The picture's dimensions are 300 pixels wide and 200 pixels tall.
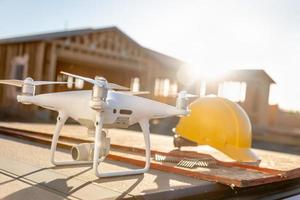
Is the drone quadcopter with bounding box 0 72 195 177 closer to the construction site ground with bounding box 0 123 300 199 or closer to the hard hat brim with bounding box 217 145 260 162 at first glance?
the construction site ground with bounding box 0 123 300 199

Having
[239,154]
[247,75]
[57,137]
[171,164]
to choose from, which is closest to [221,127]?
[239,154]

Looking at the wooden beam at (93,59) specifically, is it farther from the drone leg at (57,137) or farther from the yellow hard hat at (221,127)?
the drone leg at (57,137)

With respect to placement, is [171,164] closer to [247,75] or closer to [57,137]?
[57,137]

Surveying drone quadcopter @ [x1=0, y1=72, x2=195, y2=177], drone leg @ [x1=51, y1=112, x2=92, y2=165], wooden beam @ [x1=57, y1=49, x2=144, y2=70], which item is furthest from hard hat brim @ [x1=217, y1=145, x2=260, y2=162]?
wooden beam @ [x1=57, y1=49, x2=144, y2=70]

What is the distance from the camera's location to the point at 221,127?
6.47 metres

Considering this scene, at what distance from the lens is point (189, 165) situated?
5.02 meters

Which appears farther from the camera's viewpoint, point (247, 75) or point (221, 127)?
point (247, 75)

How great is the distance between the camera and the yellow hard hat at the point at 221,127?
251 inches

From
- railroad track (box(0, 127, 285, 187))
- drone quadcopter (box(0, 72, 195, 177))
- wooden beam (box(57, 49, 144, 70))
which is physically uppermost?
wooden beam (box(57, 49, 144, 70))

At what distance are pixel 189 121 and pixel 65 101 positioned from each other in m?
3.17

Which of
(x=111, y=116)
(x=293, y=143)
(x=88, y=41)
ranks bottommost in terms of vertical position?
(x=293, y=143)

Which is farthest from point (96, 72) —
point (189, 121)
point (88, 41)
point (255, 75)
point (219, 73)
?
point (189, 121)

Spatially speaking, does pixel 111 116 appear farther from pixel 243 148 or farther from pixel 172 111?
pixel 243 148

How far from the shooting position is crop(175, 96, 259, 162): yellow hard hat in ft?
20.9
